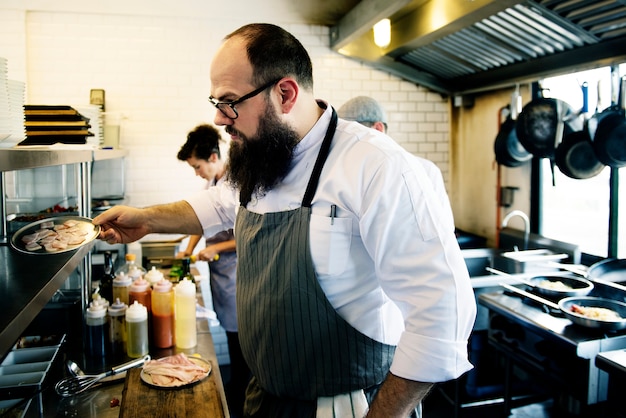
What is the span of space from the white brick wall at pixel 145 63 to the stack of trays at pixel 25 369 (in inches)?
118

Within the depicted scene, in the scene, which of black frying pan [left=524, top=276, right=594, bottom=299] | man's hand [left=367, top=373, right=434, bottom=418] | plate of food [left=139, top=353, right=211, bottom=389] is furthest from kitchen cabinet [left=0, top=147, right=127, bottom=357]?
black frying pan [left=524, top=276, right=594, bottom=299]

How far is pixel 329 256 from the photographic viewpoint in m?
1.54

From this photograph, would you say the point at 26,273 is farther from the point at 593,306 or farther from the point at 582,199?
the point at 582,199

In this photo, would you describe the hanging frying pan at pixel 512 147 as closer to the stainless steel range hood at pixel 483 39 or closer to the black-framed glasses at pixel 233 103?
the stainless steel range hood at pixel 483 39

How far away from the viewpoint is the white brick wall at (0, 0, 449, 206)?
462cm

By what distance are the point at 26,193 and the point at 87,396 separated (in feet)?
10.8

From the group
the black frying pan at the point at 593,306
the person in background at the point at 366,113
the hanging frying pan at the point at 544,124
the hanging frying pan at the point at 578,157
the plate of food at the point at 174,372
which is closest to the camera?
the plate of food at the point at 174,372

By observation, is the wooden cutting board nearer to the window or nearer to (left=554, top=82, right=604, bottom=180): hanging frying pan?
(left=554, top=82, right=604, bottom=180): hanging frying pan

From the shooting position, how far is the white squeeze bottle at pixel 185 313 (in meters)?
2.40

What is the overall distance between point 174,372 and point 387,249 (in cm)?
100

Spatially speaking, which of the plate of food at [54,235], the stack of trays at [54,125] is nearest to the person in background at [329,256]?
A: the plate of food at [54,235]

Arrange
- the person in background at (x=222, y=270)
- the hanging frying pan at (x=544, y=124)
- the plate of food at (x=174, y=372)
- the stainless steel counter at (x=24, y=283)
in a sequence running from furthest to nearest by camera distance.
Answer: the person in background at (x=222, y=270)
the hanging frying pan at (x=544, y=124)
the plate of food at (x=174, y=372)
the stainless steel counter at (x=24, y=283)

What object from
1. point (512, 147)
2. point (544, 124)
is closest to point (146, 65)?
point (512, 147)

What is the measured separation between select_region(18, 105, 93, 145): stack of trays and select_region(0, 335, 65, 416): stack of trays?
851mm
